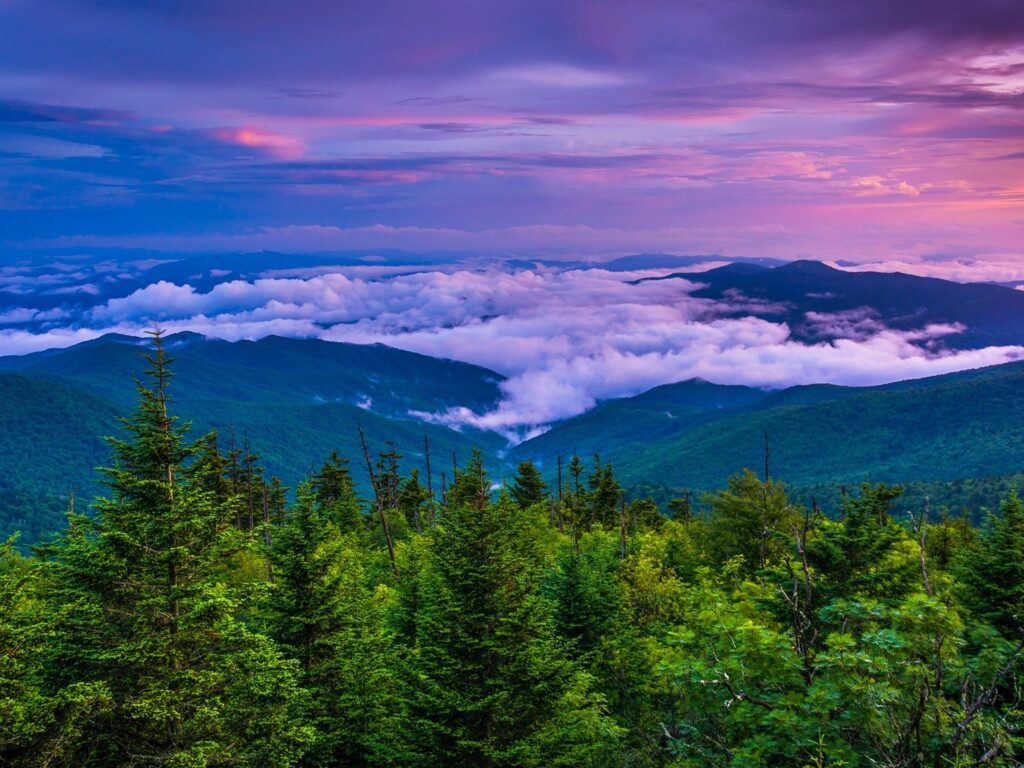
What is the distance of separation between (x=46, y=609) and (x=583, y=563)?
68.9 feet

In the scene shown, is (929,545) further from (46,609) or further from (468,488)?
(46,609)

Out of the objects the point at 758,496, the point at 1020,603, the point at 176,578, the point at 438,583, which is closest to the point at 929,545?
the point at 758,496

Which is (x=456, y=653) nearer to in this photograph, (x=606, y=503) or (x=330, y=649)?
(x=330, y=649)

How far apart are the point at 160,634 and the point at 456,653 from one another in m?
8.63

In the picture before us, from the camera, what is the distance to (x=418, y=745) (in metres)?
21.7

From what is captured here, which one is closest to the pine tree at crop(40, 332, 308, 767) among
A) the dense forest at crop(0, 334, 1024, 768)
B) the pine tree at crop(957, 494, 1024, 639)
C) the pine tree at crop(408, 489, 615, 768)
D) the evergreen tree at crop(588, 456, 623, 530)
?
the dense forest at crop(0, 334, 1024, 768)

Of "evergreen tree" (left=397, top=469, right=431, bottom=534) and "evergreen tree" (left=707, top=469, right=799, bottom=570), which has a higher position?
"evergreen tree" (left=707, top=469, right=799, bottom=570)

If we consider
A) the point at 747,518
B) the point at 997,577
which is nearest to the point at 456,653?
the point at 997,577

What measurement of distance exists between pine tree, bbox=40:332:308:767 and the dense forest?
7 cm

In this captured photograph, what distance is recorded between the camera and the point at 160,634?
17.4 m

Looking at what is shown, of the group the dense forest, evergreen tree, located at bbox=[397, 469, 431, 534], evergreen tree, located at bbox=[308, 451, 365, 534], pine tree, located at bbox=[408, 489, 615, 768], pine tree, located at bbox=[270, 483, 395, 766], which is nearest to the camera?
the dense forest

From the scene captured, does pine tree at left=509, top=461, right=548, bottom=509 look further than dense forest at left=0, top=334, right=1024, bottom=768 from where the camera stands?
Yes

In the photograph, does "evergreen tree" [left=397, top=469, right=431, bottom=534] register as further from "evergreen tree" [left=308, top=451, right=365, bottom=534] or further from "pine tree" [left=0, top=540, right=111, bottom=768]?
"pine tree" [left=0, top=540, right=111, bottom=768]

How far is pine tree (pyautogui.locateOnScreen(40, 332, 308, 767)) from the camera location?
16.9 metres
